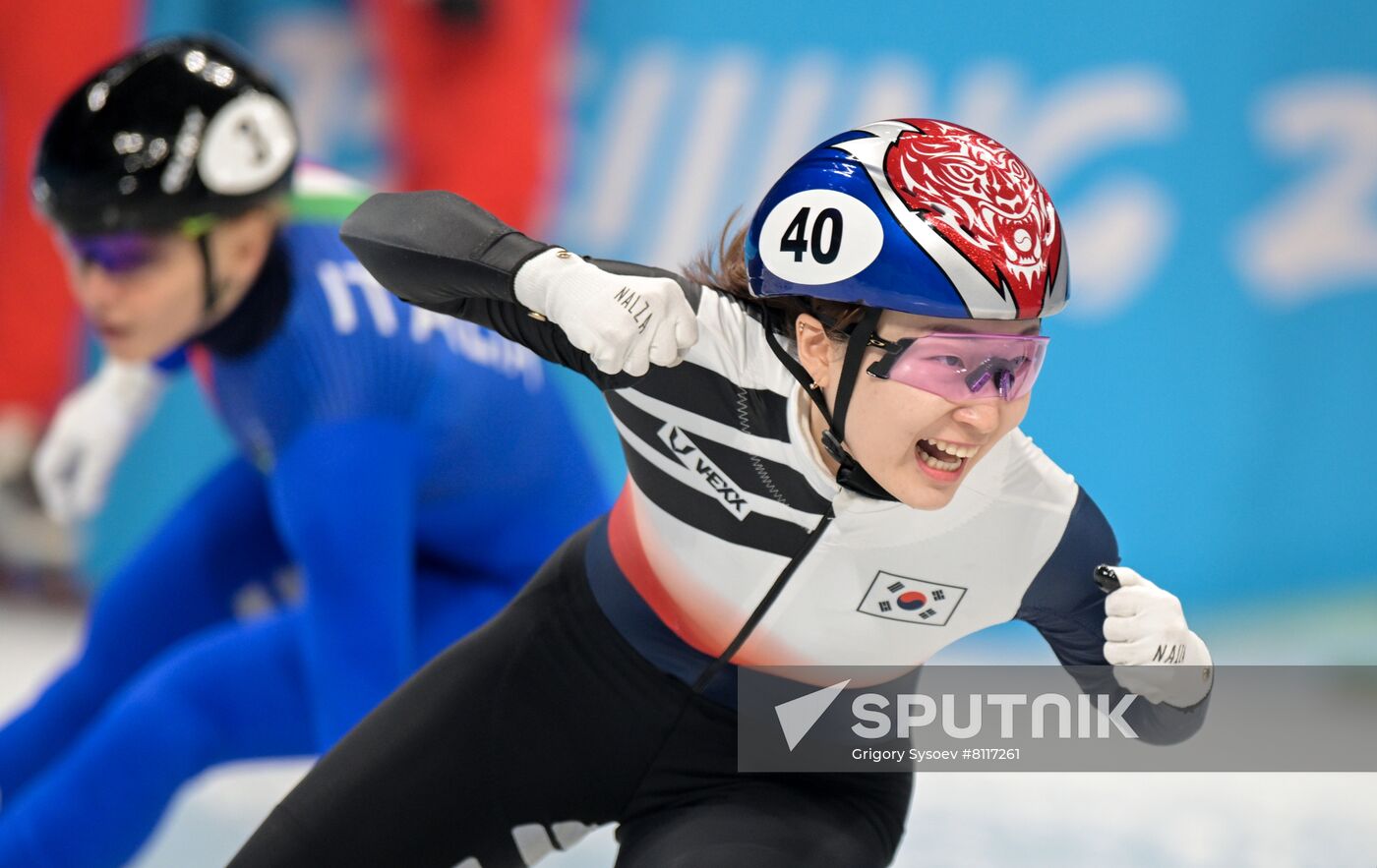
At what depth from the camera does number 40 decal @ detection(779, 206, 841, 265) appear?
84.8 inches

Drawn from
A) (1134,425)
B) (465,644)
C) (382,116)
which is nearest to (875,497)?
(465,644)

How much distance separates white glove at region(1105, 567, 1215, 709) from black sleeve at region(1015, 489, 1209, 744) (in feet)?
0.13

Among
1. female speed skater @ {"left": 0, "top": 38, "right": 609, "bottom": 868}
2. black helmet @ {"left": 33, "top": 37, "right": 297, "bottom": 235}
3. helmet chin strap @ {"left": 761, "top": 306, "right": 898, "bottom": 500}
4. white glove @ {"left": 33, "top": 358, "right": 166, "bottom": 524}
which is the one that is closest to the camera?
helmet chin strap @ {"left": 761, "top": 306, "right": 898, "bottom": 500}

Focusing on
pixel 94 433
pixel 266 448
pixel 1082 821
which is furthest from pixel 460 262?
pixel 1082 821

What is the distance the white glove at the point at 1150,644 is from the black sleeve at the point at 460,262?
74cm

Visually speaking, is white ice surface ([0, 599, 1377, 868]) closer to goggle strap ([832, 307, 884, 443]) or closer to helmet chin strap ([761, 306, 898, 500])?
helmet chin strap ([761, 306, 898, 500])

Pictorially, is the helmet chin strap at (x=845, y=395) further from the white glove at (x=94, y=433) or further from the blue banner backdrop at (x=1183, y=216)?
the blue banner backdrop at (x=1183, y=216)

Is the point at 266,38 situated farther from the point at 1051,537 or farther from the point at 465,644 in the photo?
the point at 1051,537

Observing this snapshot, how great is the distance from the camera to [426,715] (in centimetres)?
245

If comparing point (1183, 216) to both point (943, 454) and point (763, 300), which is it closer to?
point (763, 300)

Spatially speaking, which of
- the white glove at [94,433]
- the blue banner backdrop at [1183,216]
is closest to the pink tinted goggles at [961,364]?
the white glove at [94,433]

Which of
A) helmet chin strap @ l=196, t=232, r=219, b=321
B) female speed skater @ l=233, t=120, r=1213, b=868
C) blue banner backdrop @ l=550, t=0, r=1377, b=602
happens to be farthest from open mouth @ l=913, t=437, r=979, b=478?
blue banner backdrop @ l=550, t=0, r=1377, b=602

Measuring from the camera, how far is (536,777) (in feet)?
7.96

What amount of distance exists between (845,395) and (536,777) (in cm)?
76
